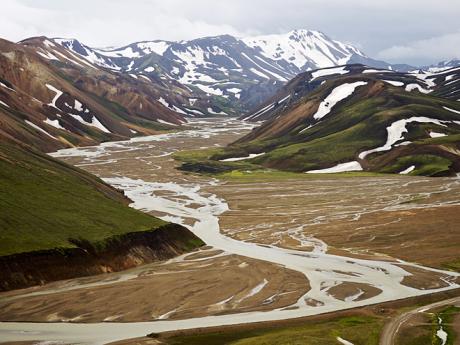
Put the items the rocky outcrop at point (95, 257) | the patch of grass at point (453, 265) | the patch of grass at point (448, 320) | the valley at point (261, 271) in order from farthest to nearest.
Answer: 1. the patch of grass at point (453, 265)
2. the rocky outcrop at point (95, 257)
3. the valley at point (261, 271)
4. the patch of grass at point (448, 320)

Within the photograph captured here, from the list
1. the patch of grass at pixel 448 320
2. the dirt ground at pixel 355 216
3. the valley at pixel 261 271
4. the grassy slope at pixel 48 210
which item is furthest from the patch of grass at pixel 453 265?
the grassy slope at pixel 48 210

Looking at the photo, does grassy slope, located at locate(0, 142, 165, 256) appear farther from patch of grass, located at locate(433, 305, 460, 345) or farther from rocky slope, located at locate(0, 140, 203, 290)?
patch of grass, located at locate(433, 305, 460, 345)

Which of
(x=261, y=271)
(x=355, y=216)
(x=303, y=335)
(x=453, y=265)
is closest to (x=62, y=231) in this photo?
(x=261, y=271)

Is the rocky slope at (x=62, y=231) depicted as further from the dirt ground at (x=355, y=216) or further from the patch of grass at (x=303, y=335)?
the patch of grass at (x=303, y=335)

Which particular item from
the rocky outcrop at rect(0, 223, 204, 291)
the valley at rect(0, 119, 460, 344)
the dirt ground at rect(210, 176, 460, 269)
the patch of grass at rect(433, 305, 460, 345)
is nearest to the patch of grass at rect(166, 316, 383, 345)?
the valley at rect(0, 119, 460, 344)

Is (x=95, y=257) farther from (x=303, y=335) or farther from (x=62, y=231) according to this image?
(x=303, y=335)

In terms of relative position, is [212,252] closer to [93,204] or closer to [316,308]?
[93,204]

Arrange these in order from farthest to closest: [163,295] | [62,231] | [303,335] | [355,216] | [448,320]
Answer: [355,216] → [62,231] → [163,295] → [448,320] → [303,335]
